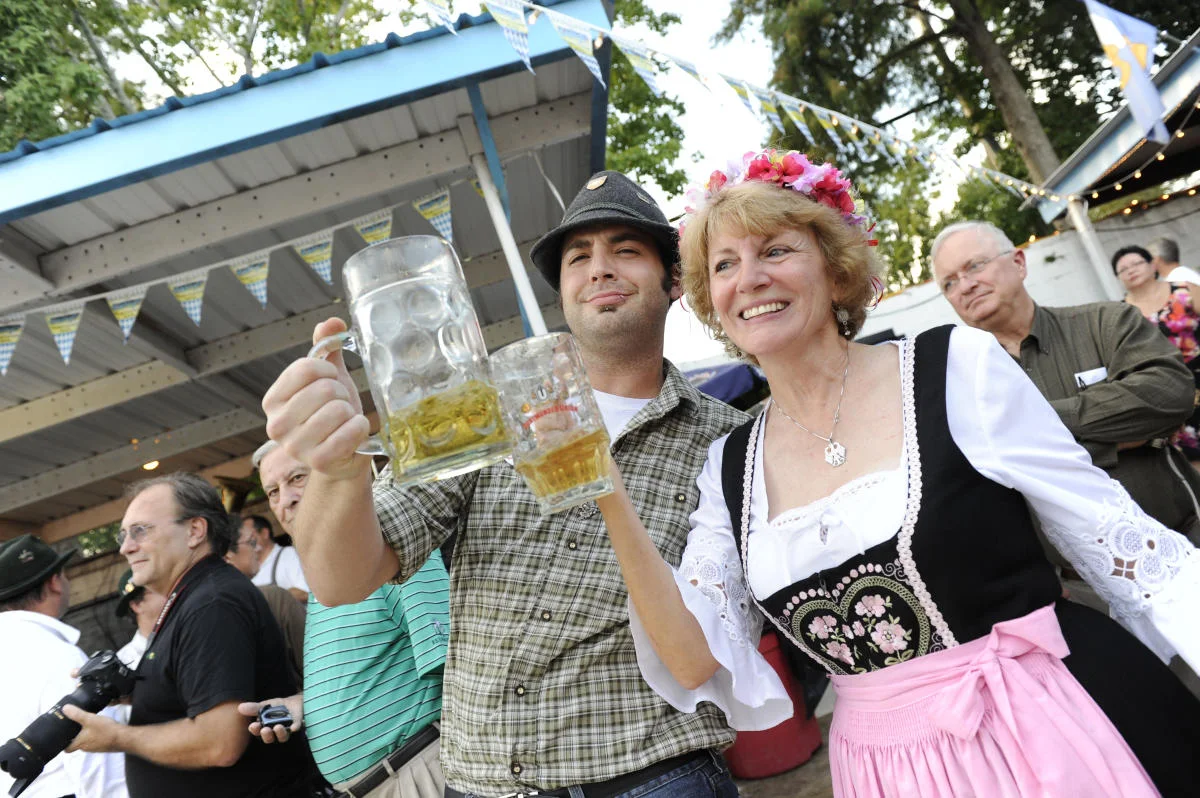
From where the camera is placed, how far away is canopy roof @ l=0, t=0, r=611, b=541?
140 inches

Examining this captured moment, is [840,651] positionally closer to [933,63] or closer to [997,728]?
[997,728]

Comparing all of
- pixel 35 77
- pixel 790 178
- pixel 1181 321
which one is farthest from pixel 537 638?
pixel 35 77

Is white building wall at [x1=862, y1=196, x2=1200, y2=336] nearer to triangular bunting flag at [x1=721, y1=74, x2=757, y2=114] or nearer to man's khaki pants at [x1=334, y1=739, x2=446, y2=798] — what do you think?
triangular bunting flag at [x1=721, y1=74, x2=757, y2=114]

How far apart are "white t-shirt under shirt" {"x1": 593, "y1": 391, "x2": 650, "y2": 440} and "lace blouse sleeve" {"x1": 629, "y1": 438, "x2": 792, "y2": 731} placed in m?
0.31

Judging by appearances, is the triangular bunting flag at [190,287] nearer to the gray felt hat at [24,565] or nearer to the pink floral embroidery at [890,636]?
the gray felt hat at [24,565]

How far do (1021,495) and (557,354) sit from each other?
817mm

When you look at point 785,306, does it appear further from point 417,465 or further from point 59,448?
point 59,448

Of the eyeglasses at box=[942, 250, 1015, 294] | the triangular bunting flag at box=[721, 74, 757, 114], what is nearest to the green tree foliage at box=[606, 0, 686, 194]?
the triangular bunting flag at box=[721, 74, 757, 114]

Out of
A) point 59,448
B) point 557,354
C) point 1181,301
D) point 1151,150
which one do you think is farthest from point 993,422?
point 1151,150

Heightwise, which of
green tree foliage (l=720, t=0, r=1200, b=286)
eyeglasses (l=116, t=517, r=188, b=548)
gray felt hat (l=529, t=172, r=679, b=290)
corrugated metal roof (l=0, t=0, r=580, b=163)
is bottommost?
eyeglasses (l=116, t=517, r=188, b=548)

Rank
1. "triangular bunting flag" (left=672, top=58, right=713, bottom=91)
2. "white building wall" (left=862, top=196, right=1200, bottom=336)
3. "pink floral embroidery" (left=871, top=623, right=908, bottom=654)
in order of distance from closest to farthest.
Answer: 1. "pink floral embroidery" (left=871, top=623, right=908, bottom=654)
2. "triangular bunting flag" (left=672, top=58, right=713, bottom=91)
3. "white building wall" (left=862, top=196, right=1200, bottom=336)

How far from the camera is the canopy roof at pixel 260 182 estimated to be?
140 inches

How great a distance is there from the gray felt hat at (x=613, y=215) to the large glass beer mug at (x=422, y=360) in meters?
0.75

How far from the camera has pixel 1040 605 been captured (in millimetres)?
1238
